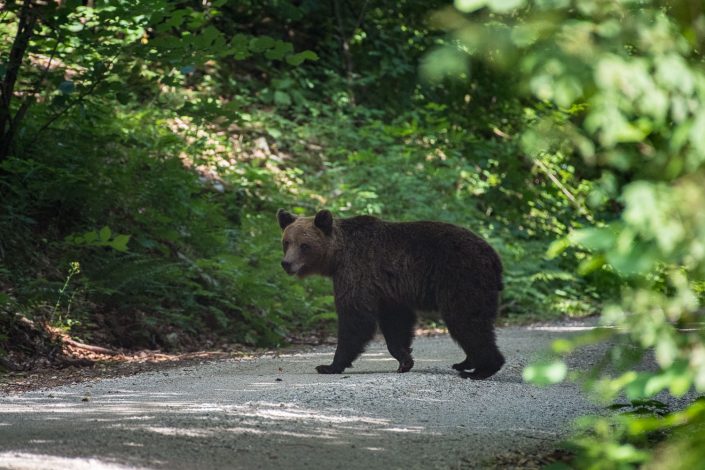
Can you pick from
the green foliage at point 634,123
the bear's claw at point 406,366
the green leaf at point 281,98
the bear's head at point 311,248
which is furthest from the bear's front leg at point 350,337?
the green leaf at point 281,98

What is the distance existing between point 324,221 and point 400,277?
114cm

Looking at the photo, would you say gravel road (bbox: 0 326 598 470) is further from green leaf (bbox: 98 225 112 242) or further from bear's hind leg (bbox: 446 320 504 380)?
green leaf (bbox: 98 225 112 242)

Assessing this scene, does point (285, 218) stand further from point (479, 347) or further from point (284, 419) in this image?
point (284, 419)

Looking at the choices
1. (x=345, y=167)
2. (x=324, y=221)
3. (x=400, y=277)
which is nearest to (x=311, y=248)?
(x=324, y=221)

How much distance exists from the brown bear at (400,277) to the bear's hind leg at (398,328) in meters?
0.01

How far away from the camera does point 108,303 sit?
551 inches

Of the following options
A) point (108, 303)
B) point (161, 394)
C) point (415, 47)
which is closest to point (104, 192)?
point (108, 303)

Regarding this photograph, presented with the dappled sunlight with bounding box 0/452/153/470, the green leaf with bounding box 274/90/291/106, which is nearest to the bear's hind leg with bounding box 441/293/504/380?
the dappled sunlight with bounding box 0/452/153/470

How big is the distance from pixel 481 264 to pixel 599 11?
7.09m

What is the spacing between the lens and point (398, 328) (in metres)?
11.3

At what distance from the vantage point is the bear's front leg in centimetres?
1084

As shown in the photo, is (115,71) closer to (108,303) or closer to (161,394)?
(108,303)

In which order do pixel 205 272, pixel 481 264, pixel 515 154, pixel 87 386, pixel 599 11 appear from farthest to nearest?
pixel 515 154
pixel 205 272
pixel 481 264
pixel 87 386
pixel 599 11

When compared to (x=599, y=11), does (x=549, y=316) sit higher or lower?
lower
